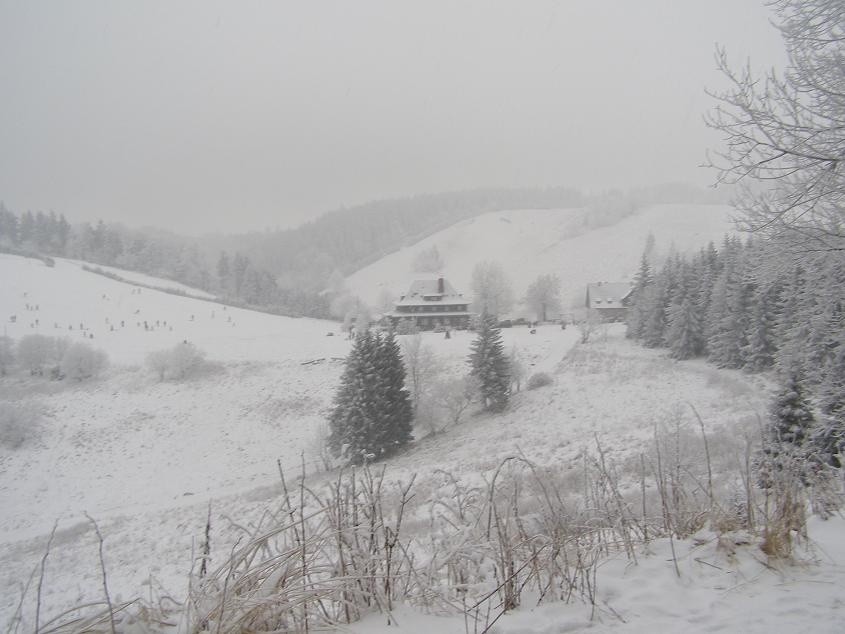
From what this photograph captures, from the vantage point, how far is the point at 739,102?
4.10m

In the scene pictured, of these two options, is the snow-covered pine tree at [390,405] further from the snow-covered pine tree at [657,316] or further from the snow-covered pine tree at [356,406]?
the snow-covered pine tree at [657,316]

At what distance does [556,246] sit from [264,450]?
261 ft

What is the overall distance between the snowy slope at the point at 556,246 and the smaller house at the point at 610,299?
610 centimetres

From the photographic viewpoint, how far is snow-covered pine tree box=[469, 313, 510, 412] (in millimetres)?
27453

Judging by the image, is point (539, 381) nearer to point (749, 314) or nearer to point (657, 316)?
point (749, 314)

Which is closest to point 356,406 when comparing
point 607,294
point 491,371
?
point 491,371

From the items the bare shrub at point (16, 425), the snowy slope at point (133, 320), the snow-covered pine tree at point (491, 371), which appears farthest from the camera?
the snowy slope at point (133, 320)

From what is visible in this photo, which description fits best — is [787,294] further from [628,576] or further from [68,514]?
[68,514]

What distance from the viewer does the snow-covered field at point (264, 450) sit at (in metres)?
2.24

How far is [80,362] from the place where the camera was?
3212 cm

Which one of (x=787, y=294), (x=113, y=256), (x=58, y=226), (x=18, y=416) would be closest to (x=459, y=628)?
(x=787, y=294)

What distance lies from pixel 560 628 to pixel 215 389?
34.6 meters

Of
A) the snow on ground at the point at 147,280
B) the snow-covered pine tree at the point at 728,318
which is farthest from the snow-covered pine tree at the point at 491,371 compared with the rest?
the snow on ground at the point at 147,280

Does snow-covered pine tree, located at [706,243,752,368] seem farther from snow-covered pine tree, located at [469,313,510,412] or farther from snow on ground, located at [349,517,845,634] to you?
snow on ground, located at [349,517,845,634]
